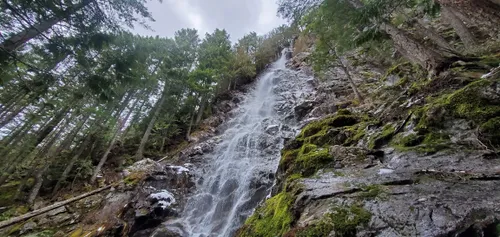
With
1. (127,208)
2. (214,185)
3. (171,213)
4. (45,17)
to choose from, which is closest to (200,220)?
(171,213)

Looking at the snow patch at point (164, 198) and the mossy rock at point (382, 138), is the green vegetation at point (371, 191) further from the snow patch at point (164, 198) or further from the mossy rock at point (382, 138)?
the snow patch at point (164, 198)

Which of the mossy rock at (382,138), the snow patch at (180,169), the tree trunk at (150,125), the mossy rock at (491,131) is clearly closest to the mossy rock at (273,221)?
the mossy rock at (382,138)

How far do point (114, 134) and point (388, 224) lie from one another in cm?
1590

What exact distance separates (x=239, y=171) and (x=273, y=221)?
7940 mm

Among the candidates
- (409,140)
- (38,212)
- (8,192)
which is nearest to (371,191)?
(409,140)

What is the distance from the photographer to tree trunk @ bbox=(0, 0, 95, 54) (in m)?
5.25

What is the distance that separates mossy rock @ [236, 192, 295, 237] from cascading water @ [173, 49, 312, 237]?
4.03 meters

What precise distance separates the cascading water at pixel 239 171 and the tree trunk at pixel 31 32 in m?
6.97

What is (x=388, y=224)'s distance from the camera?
2258 millimetres

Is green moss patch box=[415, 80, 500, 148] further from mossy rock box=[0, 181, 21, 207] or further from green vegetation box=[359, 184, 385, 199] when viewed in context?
mossy rock box=[0, 181, 21, 207]

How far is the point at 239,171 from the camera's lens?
11555 mm

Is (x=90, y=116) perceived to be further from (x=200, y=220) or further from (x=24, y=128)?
(x=200, y=220)

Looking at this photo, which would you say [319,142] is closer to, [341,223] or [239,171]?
[341,223]

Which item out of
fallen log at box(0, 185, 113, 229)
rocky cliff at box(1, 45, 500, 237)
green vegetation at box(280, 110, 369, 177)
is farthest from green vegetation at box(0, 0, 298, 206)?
green vegetation at box(280, 110, 369, 177)
